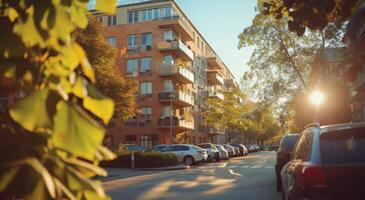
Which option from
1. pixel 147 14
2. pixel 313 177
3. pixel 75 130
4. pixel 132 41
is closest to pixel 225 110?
pixel 132 41

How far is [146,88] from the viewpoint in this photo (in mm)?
Result: 53719

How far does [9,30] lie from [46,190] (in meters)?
0.46

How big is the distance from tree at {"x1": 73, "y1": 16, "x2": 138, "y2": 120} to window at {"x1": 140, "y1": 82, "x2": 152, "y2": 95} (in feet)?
69.1

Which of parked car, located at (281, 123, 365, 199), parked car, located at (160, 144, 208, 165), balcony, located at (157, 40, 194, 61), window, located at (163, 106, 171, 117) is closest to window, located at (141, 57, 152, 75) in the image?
balcony, located at (157, 40, 194, 61)

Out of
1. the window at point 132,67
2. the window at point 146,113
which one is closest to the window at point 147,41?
the window at point 132,67

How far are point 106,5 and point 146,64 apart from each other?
5271 cm

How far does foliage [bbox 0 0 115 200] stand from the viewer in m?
1.02

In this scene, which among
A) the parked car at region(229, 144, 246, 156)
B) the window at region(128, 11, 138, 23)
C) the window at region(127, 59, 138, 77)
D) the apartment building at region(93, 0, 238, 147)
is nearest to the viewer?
the apartment building at region(93, 0, 238, 147)

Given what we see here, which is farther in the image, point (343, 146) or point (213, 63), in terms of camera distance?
point (213, 63)

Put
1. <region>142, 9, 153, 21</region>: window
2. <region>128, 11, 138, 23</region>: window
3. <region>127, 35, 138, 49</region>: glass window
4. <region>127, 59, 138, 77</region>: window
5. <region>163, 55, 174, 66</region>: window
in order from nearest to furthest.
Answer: <region>163, 55, 174, 66</region>: window
<region>142, 9, 153, 21</region>: window
<region>127, 59, 138, 77</region>: window
<region>127, 35, 138, 49</region>: glass window
<region>128, 11, 138, 23</region>: window

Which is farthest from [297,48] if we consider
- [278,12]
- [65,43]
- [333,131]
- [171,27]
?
[65,43]

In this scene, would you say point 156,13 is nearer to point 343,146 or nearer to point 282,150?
point 282,150

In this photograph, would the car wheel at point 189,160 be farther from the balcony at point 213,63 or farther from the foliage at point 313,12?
the balcony at point 213,63

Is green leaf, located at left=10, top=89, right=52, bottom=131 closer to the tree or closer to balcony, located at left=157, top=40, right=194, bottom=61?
the tree
